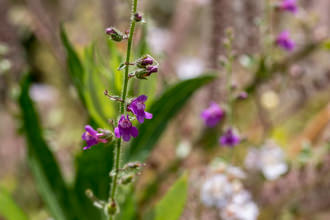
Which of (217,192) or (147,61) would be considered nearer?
(147,61)

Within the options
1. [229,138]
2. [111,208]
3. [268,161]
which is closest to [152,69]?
[111,208]

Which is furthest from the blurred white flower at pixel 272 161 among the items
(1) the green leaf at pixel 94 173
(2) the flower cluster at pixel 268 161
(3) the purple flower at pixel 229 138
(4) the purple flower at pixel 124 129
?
(4) the purple flower at pixel 124 129

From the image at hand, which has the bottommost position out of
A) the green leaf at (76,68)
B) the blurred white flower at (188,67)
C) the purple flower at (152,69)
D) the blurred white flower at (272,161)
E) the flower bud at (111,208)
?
the flower bud at (111,208)

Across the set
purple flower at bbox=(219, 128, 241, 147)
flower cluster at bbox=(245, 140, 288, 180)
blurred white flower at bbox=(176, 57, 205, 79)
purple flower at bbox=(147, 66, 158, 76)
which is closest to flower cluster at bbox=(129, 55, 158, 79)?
purple flower at bbox=(147, 66, 158, 76)

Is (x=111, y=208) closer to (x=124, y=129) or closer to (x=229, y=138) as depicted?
(x=124, y=129)

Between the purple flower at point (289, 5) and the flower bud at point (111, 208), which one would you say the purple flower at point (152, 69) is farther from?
the purple flower at point (289, 5)

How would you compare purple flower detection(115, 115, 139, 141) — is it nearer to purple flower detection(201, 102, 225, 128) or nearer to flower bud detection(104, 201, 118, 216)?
flower bud detection(104, 201, 118, 216)
